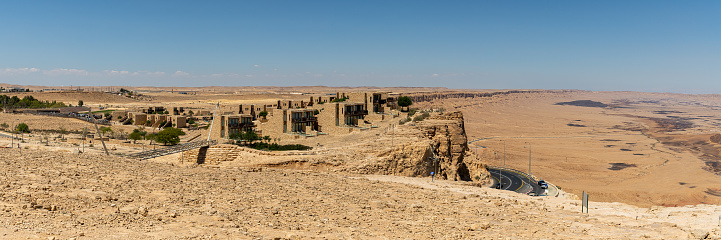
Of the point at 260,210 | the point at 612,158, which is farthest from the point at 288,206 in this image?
the point at 612,158

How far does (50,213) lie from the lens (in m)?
11.7

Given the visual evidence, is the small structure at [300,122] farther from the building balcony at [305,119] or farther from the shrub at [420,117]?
the shrub at [420,117]

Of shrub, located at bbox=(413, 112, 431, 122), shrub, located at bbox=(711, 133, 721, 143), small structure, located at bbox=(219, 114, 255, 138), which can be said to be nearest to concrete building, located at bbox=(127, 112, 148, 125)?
small structure, located at bbox=(219, 114, 255, 138)

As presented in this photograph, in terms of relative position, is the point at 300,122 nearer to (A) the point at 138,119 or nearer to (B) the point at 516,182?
(B) the point at 516,182

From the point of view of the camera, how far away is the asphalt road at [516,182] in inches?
1649

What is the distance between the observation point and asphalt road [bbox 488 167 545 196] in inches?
1649

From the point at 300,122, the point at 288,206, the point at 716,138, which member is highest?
the point at 300,122

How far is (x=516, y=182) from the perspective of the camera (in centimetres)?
4631

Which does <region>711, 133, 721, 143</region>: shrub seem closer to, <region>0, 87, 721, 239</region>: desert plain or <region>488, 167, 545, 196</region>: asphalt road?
<region>488, 167, 545, 196</region>: asphalt road

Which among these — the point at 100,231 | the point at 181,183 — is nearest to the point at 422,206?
the point at 181,183

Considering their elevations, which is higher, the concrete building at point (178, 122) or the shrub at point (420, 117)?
the shrub at point (420, 117)

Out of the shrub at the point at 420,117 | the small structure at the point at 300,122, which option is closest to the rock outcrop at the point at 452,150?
the shrub at the point at 420,117

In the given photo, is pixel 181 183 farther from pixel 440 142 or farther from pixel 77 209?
pixel 440 142

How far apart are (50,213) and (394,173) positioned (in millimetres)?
19529
